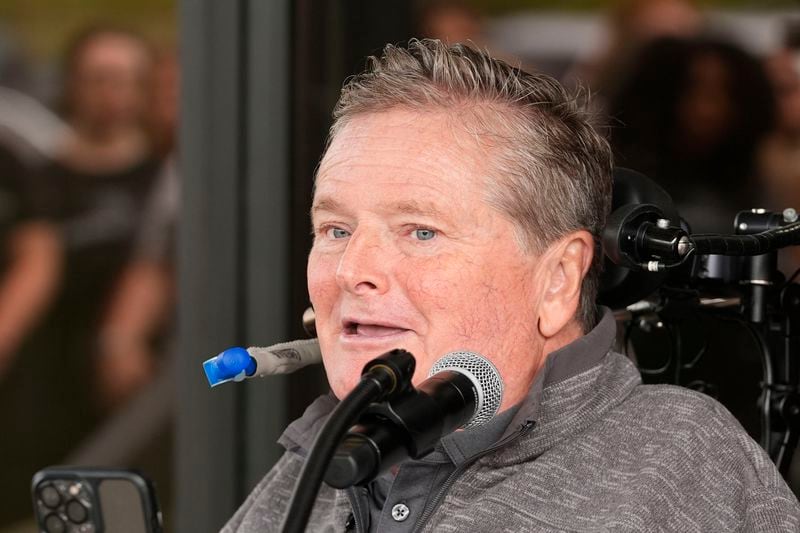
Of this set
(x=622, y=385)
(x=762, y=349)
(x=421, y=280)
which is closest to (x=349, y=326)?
(x=421, y=280)

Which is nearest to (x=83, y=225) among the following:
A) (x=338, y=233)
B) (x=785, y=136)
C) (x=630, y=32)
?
(x=630, y=32)

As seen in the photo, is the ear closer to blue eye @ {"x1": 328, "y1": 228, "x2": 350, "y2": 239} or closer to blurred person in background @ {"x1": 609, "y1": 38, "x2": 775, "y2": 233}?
blue eye @ {"x1": 328, "y1": 228, "x2": 350, "y2": 239}

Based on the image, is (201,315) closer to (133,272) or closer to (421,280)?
(133,272)

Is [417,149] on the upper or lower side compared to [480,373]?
upper

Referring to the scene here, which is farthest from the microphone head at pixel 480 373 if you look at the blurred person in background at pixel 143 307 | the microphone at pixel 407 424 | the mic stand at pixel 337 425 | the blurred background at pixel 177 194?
the blurred person in background at pixel 143 307

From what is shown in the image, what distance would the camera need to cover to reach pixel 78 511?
49.7 inches

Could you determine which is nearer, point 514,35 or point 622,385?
point 622,385

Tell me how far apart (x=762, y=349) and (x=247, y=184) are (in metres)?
1.76

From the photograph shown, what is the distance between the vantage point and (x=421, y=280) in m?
1.36

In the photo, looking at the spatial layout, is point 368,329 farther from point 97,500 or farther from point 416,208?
point 97,500

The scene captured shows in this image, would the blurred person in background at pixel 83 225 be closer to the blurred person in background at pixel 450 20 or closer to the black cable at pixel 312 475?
the blurred person in background at pixel 450 20

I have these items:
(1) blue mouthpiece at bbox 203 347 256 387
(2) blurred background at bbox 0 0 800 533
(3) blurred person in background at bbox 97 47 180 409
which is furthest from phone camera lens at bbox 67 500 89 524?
(3) blurred person in background at bbox 97 47 180 409

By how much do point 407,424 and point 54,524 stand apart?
0.51m

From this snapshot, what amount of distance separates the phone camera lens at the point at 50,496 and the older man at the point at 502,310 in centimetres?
33
